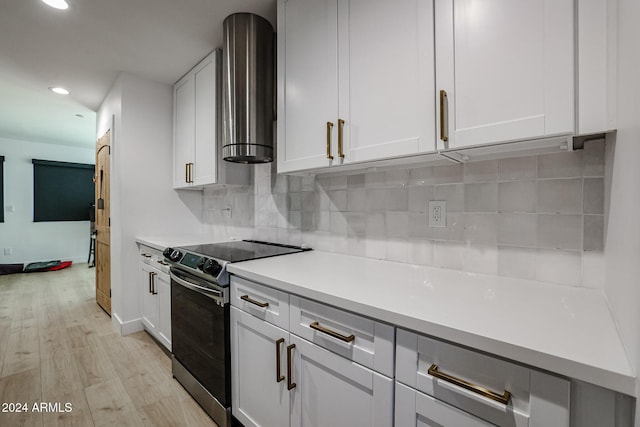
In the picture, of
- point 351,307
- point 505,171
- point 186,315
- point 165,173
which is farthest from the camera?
point 165,173

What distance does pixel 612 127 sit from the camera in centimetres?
74

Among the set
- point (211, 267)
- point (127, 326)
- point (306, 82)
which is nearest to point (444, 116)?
point (306, 82)

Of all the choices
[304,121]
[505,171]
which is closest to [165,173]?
[304,121]

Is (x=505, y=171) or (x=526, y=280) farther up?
(x=505, y=171)

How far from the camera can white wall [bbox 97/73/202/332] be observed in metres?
2.64

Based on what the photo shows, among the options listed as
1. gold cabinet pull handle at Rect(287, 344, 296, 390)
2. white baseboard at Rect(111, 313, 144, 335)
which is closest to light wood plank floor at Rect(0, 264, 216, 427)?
white baseboard at Rect(111, 313, 144, 335)

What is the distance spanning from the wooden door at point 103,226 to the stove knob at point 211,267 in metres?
Result: 2.13

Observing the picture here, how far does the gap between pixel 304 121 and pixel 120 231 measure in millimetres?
2188

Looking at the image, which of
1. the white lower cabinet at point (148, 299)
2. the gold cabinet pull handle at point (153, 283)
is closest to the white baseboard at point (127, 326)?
the white lower cabinet at point (148, 299)

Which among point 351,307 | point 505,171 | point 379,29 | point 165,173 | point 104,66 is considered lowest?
point 351,307

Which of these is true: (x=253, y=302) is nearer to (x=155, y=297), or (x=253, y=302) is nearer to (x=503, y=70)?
(x=503, y=70)

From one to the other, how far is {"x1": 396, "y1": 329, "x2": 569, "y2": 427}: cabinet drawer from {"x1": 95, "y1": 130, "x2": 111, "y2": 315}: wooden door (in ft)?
10.7

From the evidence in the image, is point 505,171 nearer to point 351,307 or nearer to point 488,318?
point 488,318

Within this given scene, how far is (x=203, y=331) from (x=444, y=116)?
1.58 m
